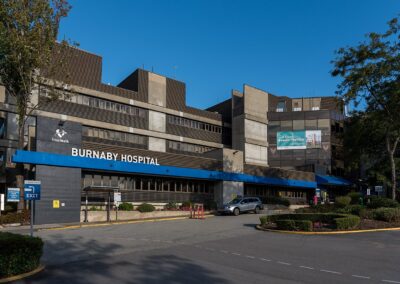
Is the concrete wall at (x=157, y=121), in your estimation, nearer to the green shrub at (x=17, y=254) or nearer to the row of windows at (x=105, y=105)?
the row of windows at (x=105, y=105)

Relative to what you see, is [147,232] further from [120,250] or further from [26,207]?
[26,207]

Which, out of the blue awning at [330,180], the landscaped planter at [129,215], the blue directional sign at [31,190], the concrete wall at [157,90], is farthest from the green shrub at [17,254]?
the blue awning at [330,180]

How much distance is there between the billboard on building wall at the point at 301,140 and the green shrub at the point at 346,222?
3755cm

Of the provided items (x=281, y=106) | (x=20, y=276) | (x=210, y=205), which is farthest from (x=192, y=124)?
(x=20, y=276)

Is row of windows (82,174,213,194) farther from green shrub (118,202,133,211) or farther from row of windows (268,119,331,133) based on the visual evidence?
row of windows (268,119,331,133)

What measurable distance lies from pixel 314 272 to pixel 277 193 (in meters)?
40.8

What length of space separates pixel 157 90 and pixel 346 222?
33.4 metres

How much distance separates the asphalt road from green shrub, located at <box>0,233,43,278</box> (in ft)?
1.45

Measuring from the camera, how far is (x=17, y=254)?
35.6 ft

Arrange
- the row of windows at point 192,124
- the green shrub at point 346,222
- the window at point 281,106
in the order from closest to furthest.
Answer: the green shrub at point 346,222, the row of windows at point 192,124, the window at point 281,106

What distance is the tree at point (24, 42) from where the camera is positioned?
29438 millimetres

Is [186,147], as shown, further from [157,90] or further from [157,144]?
[157,90]

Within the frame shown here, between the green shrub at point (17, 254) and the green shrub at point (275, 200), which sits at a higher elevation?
the green shrub at point (17, 254)

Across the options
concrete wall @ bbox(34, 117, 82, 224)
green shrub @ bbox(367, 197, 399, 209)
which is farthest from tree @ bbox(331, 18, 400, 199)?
concrete wall @ bbox(34, 117, 82, 224)
